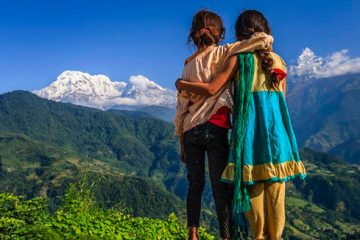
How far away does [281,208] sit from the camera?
450 centimetres

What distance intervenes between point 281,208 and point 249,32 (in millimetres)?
1833

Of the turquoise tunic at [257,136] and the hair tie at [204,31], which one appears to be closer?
the turquoise tunic at [257,136]

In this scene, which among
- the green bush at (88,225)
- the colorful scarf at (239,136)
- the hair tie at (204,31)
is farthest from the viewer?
the green bush at (88,225)

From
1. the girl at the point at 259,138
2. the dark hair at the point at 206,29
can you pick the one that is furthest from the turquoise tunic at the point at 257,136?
the dark hair at the point at 206,29

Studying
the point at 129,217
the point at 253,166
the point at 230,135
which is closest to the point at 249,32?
the point at 230,135

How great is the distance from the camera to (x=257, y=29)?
466cm

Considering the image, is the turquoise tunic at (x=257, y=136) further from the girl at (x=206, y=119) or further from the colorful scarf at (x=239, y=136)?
the girl at (x=206, y=119)

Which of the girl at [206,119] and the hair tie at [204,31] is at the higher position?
the hair tie at [204,31]

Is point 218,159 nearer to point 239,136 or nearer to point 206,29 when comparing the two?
point 239,136

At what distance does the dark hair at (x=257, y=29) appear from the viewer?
180 inches

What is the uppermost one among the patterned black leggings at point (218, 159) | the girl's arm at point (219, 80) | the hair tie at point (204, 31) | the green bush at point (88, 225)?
the hair tie at point (204, 31)

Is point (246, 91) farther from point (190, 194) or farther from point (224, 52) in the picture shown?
point (190, 194)

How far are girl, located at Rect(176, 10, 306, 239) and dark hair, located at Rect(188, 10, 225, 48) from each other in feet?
1.03

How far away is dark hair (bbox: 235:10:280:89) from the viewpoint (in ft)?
15.0
